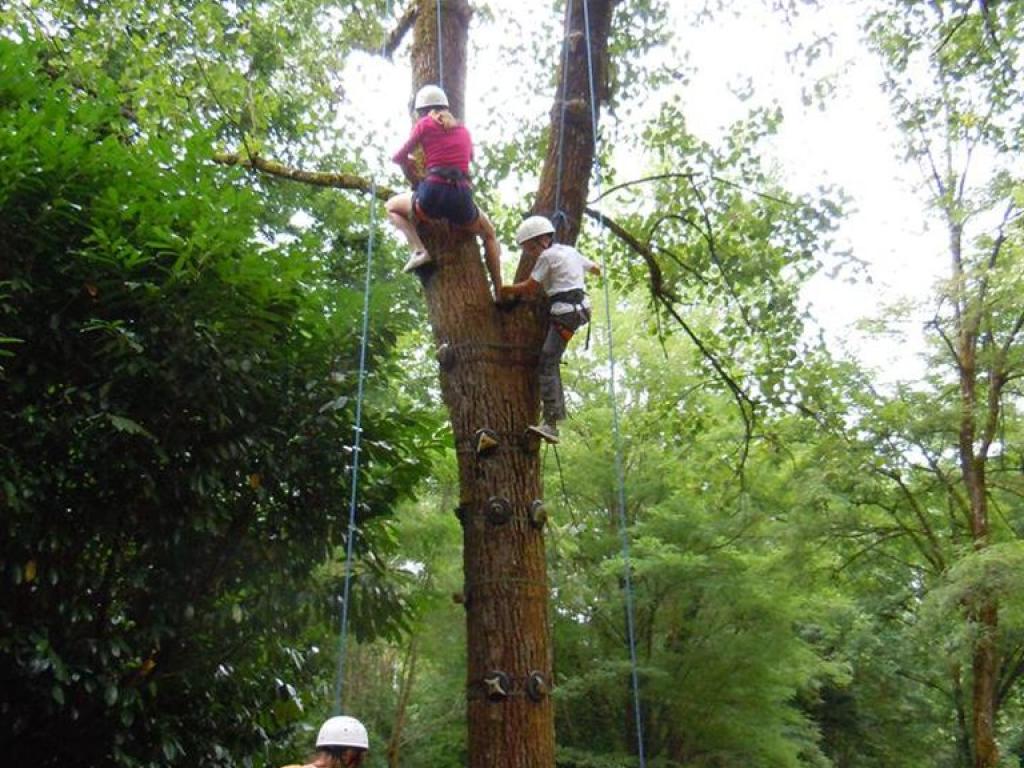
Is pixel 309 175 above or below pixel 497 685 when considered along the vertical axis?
above

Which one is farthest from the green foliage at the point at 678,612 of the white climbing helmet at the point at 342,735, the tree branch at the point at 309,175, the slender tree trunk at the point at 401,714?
the white climbing helmet at the point at 342,735

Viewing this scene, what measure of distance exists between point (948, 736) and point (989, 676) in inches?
339

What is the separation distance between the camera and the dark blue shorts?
4.80 meters

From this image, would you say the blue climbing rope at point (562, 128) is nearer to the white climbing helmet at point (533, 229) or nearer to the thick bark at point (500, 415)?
the thick bark at point (500, 415)

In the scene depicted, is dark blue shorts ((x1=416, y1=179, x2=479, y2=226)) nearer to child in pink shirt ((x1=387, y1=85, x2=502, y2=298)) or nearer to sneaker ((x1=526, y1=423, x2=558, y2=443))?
child in pink shirt ((x1=387, y1=85, x2=502, y2=298))

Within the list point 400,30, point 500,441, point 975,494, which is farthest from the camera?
point 975,494

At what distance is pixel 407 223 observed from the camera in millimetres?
5016

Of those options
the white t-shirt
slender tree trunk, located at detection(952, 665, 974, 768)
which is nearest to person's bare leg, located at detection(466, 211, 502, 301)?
the white t-shirt

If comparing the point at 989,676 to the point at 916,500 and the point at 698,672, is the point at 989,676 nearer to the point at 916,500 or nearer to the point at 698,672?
the point at 916,500

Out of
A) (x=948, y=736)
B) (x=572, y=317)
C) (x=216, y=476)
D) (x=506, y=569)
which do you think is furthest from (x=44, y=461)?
(x=948, y=736)

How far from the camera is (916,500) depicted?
13906 mm

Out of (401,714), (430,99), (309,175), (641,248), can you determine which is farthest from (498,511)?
(401,714)

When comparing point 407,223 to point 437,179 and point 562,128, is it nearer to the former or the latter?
point 437,179

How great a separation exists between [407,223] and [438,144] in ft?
1.34
